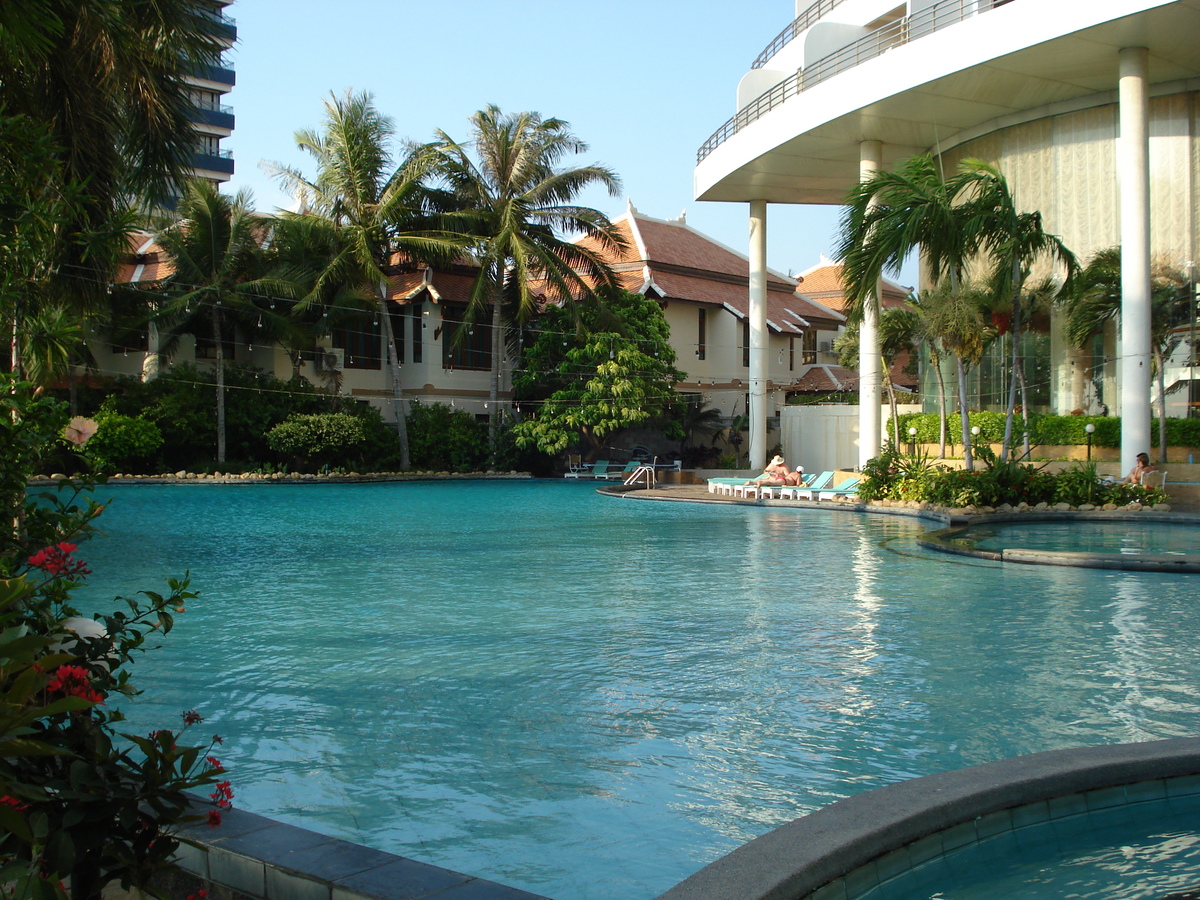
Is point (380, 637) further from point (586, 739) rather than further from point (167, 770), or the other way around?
point (167, 770)

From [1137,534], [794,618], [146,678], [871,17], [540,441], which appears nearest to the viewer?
[146,678]

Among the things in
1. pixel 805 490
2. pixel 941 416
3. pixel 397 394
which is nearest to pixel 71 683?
pixel 805 490

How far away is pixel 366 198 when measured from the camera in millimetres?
31703

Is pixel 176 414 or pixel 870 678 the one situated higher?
pixel 176 414

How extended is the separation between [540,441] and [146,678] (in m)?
26.5

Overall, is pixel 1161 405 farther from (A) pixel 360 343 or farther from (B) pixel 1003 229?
(A) pixel 360 343

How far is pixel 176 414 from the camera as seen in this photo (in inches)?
1184

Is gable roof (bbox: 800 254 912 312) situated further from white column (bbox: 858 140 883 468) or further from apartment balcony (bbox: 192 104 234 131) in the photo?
apartment balcony (bbox: 192 104 234 131)

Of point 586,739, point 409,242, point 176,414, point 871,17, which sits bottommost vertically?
point 586,739

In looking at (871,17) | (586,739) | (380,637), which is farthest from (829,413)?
(586,739)

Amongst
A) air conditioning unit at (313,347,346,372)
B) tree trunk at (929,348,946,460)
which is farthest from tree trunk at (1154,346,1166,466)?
air conditioning unit at (313,347,346,372)

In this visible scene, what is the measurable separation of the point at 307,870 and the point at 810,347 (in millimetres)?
43722

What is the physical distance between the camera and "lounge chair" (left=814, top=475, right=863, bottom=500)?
22328mm

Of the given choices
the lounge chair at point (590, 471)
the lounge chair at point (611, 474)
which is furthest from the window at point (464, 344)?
the lounge chair at point (611, 474)
